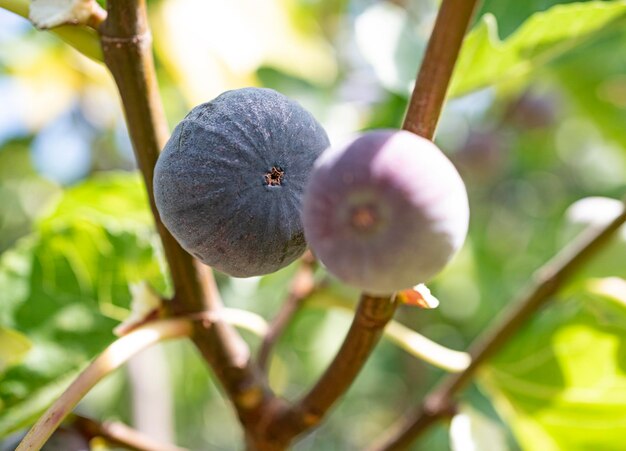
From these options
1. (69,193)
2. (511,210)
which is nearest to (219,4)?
(69,193)

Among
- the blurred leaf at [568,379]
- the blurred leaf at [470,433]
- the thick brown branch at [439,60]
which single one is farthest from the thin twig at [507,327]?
the thick brown branch at [439,60]

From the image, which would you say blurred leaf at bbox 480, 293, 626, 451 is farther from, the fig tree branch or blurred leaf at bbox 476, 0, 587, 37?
the fig tree branch

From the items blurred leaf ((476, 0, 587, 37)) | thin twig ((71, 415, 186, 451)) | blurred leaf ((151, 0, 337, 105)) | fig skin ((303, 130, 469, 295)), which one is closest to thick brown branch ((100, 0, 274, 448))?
thin twig ((71, 415, 186, 451))

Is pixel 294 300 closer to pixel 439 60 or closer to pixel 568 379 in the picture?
pixel 568 379

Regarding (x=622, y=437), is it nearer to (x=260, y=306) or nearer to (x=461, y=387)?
(x=461, y=387)

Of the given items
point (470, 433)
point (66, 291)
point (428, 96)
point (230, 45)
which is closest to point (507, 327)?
point (470, 433)

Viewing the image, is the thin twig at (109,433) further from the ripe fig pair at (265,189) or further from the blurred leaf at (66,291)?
the ripe fig pair at (265,189)
